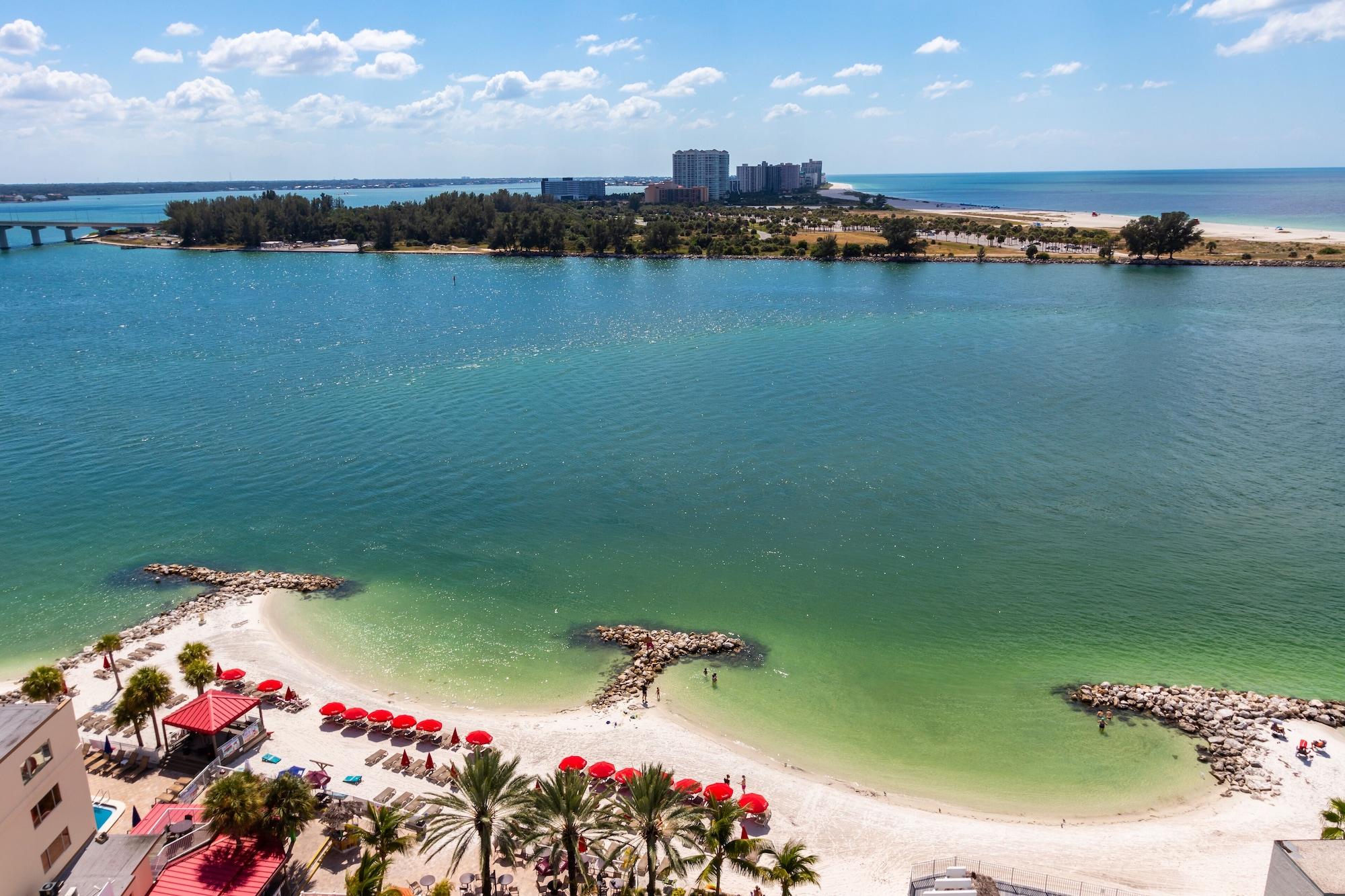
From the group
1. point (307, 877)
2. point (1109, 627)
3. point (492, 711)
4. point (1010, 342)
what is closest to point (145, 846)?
point (307, 877)

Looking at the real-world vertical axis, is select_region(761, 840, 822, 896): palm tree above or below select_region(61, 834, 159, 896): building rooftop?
below

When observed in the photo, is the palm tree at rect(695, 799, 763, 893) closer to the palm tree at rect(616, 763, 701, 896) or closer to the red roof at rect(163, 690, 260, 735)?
the palm tree at rect(616, 763, 701, 896)

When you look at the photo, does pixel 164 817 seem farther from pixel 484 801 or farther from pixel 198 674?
pixel 484 801

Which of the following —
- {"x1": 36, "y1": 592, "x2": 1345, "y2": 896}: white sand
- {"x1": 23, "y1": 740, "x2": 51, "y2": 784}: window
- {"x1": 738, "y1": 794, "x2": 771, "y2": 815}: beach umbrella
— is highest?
{"x1": 23, "y1": 740, "x2": 51, "y2": 784}: window

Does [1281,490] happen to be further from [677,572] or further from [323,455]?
[323,455]

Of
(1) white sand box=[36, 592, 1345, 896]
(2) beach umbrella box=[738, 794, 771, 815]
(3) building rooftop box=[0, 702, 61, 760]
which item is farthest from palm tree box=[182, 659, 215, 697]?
(2) beach umbrella box=[738, 794, 771, 815]

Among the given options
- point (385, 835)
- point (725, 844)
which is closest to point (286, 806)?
point (385, 835)
